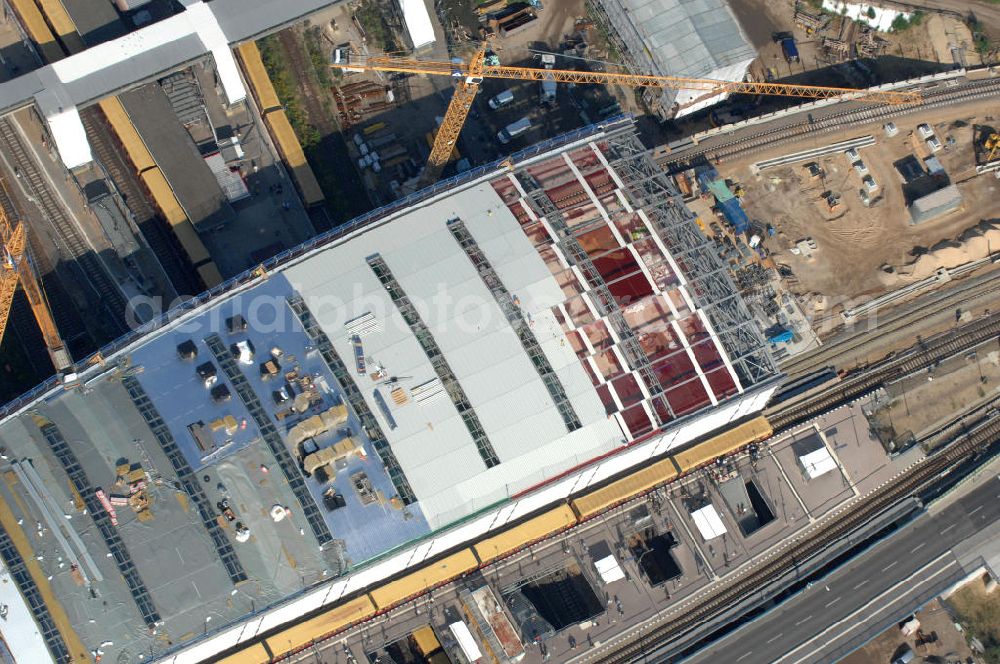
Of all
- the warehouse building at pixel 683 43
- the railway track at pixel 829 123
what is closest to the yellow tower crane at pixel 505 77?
the warehouse building at pixel 683 43

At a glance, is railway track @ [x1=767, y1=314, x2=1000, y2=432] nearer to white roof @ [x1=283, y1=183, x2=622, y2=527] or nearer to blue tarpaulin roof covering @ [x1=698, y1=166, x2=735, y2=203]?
blue tarpaulin roof covering @ [x1=698, y1=166, x2=735, y2=203]

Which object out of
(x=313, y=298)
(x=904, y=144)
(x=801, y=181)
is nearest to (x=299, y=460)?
(x=313, y=298)

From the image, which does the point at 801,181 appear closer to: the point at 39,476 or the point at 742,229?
the point at 742,229

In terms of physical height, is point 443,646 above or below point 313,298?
below

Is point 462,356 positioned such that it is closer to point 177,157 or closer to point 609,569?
point 609,569

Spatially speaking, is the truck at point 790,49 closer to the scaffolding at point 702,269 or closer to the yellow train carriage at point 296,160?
the scaffolding at point 702,269

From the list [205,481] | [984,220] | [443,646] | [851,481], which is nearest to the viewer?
[205,481]
